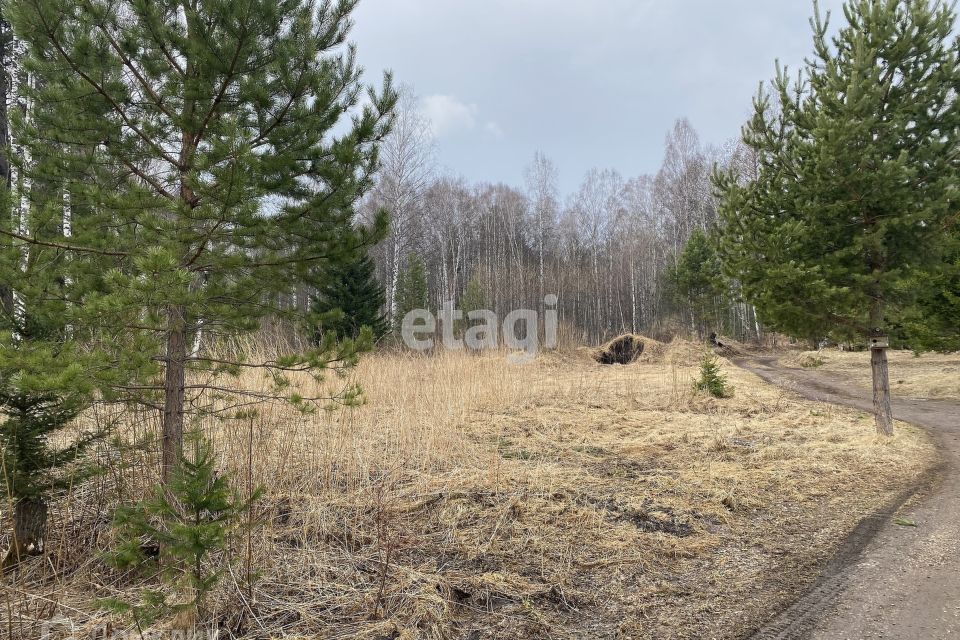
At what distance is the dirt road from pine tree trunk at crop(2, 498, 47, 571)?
3.92 m

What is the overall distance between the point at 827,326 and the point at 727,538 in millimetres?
4691

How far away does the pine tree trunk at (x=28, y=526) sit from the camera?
2.77 m

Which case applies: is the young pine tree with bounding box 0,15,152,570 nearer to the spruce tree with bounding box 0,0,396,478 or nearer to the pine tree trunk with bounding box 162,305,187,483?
the spruce tree with bounding box 0,0,396,478

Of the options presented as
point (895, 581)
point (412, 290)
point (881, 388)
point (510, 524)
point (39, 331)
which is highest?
point (412, 290)

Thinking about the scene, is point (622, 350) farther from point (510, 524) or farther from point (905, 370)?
point (510, 524)

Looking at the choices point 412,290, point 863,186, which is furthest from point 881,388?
point 412,290

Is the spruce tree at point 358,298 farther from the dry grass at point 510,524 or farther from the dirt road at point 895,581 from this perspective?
the dirt road at point 895,581

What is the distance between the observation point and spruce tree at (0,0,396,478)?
2.51m

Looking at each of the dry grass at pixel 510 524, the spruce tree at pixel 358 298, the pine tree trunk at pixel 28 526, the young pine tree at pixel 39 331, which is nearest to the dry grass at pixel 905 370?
the dry grass at pixel 510 524

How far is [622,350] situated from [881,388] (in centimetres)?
1436

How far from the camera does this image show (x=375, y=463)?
4.79 m

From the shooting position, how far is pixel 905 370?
47.4 ft

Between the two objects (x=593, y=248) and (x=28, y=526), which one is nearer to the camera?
(x=28, y=526)

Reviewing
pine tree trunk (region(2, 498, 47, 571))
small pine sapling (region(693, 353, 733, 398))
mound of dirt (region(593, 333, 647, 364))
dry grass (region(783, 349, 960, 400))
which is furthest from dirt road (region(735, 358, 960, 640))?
mound of dirt (region(593, 333, 647, 364))
